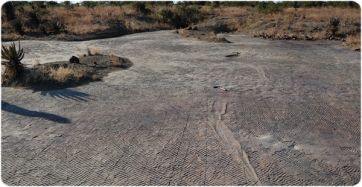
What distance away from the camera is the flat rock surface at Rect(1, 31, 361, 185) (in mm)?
4215

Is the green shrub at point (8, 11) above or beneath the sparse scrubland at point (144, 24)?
above

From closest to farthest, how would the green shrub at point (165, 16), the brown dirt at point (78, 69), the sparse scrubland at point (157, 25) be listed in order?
1. the brown dirt at point (78, 69)
2. the sparse scrubland at point (157, 25)
3. the green shrub at point (165, 16)

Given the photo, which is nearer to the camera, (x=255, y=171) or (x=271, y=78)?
(x=255, y=171)

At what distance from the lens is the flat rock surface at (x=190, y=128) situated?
13.8 feet

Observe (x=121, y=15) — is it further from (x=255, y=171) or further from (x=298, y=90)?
(x=255, y=171)

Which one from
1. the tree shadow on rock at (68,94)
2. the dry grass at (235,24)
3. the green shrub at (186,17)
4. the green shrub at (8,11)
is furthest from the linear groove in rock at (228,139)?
the green shrub at (8,11)

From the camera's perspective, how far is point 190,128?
557 centimetres

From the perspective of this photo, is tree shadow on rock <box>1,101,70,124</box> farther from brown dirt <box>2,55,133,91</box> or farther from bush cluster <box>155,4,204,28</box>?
bush cluster <box>155,4,204,28</box>

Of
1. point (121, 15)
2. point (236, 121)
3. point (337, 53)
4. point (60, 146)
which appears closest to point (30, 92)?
point (60, 146)

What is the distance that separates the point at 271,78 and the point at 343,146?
4.09 meters

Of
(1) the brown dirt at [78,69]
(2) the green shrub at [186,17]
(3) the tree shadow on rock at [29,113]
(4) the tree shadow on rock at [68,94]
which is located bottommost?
(3) the tree shadow on rock at [29,113]

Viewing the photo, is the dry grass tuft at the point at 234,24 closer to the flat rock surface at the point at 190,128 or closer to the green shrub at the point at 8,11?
the flat rock surface at the point at 190,128

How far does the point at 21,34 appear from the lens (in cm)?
1845

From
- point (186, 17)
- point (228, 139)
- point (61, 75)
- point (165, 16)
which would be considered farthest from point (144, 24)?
point (228, 139)
